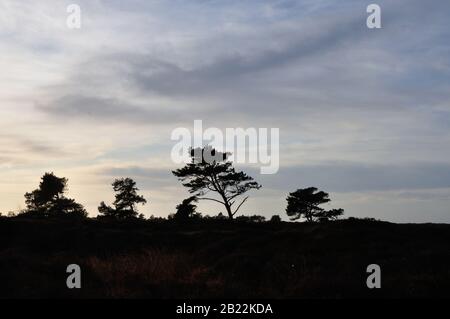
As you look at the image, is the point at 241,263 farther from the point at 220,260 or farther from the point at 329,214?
the point at 329,214

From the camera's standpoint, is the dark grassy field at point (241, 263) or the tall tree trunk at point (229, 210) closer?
the dark grassy field at point (241, 263)

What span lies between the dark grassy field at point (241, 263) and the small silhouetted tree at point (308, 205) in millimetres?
24999

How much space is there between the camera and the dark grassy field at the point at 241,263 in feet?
50.3

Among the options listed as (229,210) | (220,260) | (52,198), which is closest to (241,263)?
(220,260)

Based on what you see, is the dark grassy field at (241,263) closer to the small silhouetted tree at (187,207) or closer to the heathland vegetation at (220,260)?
the heathland vegetation at (220,260)

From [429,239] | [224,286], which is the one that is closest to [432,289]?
[224,286]

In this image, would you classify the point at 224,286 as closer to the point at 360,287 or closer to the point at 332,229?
the point at 360,287

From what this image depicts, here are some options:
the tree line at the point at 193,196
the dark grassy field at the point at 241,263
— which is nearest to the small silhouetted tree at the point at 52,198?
the tree line at the point at 193,196

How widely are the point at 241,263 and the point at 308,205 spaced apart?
36.5 meters

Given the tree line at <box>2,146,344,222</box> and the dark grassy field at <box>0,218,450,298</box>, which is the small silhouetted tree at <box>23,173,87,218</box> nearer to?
the tree line at <box>2,146,344,222</box>

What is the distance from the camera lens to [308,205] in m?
56.2

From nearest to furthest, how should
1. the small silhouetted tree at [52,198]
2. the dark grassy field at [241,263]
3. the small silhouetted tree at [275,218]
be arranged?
the dark grassy field at [241,263]
the small silhouetted tree at [275,218]
the small silhouetted tree at [52,198]
